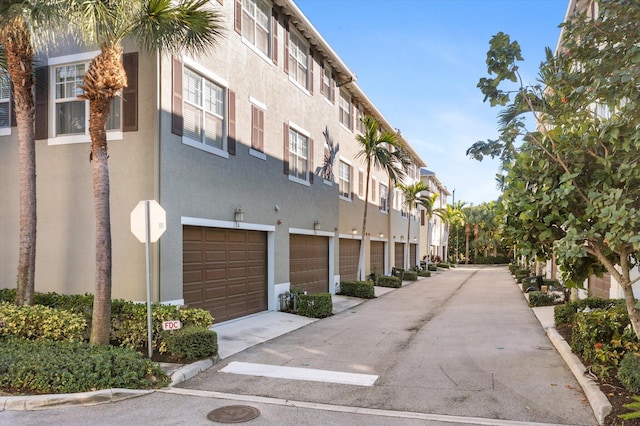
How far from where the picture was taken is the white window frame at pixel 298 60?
1711 centimetres

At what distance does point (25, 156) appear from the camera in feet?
32.2

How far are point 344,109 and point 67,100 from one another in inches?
583

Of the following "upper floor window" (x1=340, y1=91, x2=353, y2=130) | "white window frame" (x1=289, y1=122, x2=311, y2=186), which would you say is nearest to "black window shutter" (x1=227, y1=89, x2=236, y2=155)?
"white window frame" (x1=289, y1=122, x2=311, y2=186)

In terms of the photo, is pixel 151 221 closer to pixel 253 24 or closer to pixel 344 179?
pixel 253 24

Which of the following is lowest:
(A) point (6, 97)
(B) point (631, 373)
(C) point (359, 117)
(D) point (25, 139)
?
(B) point (631, 373)

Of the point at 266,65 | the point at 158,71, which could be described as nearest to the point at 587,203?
the point at 158,71

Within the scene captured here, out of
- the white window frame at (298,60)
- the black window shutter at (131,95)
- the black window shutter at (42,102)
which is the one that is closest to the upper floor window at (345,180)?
the white window frame at (298,60)

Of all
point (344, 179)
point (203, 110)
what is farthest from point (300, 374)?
point (344, 179)

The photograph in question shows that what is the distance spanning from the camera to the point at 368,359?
941 centimetres

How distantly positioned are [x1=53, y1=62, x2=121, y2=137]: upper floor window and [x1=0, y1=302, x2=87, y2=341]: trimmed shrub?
404cm

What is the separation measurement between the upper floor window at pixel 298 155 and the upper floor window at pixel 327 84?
3271 millimetres

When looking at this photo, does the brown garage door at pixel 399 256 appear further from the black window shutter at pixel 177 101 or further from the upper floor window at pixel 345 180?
the black window shutter at pixel 177 101

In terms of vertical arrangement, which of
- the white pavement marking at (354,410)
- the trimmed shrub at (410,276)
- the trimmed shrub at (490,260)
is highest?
the white pavement marking at (354,410)

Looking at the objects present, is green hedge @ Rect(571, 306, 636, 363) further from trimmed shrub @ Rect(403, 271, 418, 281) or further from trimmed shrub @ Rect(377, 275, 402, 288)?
trimmed shrub @ Rect(403, 271, 418, 281)
